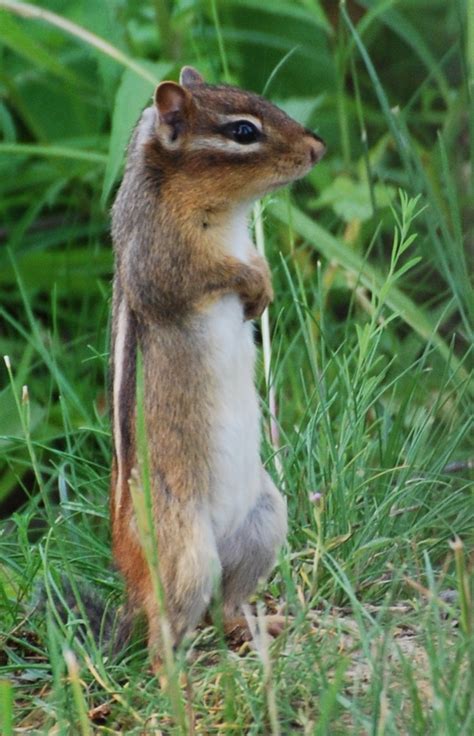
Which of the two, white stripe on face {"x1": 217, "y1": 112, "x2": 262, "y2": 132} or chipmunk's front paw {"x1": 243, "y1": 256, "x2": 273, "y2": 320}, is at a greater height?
white stripe on face {"x1": 217, "y1": 112, "x2": 262, "y2": 132}

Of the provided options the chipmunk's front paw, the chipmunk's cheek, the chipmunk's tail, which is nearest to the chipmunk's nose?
the chipmunk's cheek

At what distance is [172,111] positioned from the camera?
320 centimetres

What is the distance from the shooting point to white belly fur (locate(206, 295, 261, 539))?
3.11 m

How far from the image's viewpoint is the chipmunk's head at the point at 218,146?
318 centimetres

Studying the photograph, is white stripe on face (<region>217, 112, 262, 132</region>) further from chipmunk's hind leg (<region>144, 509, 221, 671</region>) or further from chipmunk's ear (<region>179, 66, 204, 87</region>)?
chipmunk's hind leg (<region>144, 509, 221, 671</region>)

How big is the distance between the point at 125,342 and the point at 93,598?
56cm

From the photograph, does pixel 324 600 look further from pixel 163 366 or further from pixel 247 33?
pixel 247 33

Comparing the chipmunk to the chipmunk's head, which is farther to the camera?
the chipmunk's head

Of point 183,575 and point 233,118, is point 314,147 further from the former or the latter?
point 183,575

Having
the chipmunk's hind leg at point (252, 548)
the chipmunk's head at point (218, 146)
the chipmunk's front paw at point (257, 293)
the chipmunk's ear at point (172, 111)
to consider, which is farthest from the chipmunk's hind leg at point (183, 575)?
the chipmunk's ear at point (172, 111)

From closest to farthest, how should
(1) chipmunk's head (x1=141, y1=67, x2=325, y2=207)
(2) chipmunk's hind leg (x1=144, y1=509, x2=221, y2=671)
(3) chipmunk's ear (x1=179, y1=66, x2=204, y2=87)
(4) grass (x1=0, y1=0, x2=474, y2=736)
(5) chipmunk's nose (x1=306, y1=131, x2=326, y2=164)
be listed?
(4) grass (x1=0, y1=0, x2=474, y2=736) → (2) chipmunk's hind leg (x1=144, y1=509, x2=221, y2=671) → (1) chipmunk's head (x1=141, y1=67, x2=325, y2=207) → (5) chipmunk's nose (x1=306, y1=131, x2=326, y2=164) → (3) chipmunk's ear (x1=179, y1=66, x2=204, y2=87)

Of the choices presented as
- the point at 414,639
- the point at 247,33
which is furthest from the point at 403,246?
the point at 247,33

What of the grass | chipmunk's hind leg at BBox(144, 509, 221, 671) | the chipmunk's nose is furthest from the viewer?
the chipmunk's nose

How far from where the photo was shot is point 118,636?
123 inches
